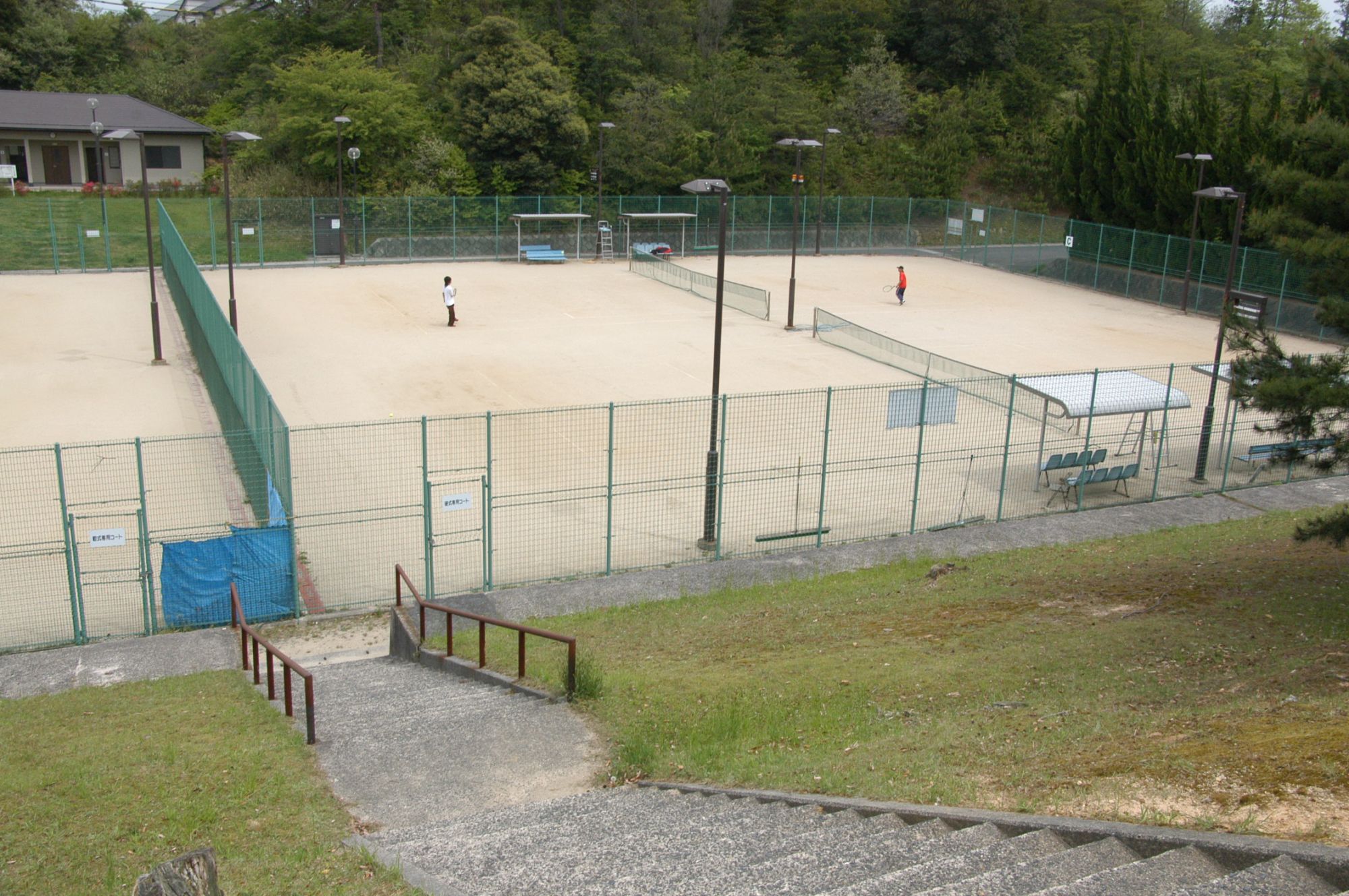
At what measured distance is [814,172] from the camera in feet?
213

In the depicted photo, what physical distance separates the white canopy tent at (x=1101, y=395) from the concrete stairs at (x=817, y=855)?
13.9 meters

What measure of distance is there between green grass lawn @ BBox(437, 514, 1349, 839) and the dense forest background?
103ft

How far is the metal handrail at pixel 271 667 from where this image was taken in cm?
1012

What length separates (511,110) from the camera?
2288 inches

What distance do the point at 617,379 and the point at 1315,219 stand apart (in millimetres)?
16463

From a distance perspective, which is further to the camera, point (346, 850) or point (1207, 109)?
point (1207, 109)

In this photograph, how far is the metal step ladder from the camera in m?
50.7

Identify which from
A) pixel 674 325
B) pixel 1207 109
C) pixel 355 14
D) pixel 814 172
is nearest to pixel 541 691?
pixel 674 325

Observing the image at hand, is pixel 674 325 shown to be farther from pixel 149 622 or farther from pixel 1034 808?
pixel 1034 808

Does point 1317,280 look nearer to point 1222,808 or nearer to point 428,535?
point 1222,808

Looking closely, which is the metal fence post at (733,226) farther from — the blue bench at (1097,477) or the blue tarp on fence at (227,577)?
the blue tarp on fence at (227,577)

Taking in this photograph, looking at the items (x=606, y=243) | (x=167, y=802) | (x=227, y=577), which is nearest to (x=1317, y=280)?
(x=167, y=802)

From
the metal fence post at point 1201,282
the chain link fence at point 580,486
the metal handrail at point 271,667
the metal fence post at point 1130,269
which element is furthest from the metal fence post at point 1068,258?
the metal handrail at point 271,667

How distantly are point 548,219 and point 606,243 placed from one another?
269cm
